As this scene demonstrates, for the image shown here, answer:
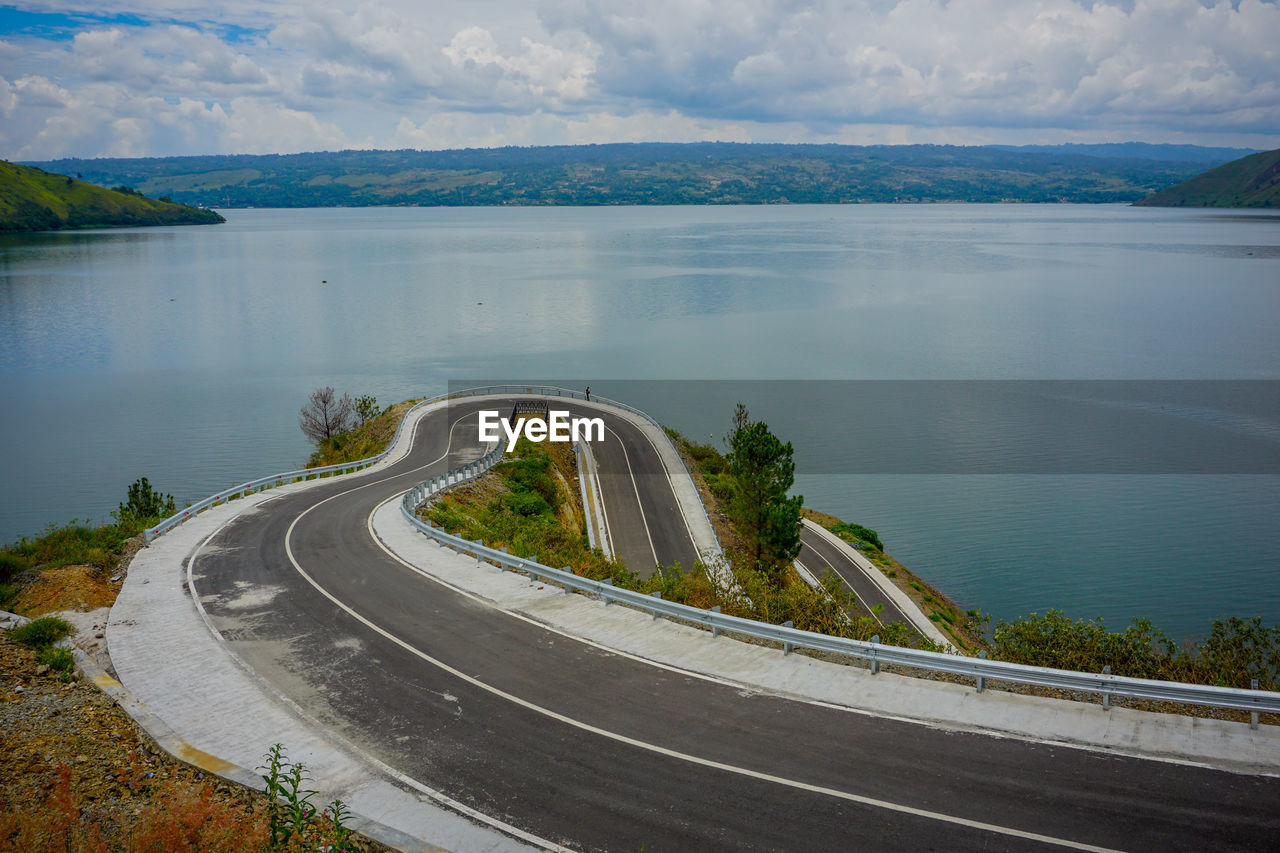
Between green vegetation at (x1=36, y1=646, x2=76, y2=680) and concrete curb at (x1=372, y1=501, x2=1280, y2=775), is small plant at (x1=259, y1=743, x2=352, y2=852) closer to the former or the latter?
concrete curb at (x1=372, y1=501, x2=1280, y2=775)

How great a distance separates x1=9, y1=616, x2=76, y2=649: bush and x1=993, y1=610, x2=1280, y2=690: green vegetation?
19.6 m

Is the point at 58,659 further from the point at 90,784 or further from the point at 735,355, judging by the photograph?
the point at 735,355

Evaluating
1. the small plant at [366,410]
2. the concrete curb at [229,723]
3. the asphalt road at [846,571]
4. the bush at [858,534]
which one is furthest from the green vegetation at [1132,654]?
the small plant at [366,410]

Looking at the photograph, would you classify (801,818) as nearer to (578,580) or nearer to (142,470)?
(578,580)

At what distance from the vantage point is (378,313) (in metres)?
120

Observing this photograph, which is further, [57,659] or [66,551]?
[66,551]

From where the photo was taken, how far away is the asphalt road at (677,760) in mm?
10180

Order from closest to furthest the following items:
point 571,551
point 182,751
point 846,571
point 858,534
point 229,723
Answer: point 182,751
point 229,723
point 571,551
point 846,571
point 858,534

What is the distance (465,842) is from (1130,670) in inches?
453

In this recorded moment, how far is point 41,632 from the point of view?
16891 millimetres

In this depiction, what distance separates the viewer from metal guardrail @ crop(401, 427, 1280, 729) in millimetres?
11914

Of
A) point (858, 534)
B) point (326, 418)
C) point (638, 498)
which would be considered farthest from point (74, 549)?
point (326, 418)

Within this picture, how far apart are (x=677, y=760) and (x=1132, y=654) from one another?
8.61 m

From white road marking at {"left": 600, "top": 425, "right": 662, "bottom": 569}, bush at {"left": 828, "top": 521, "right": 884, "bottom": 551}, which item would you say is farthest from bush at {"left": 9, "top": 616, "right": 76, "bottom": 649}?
bush at {"left": 828, "top": 521, "right": 884, "bottom": 551}
